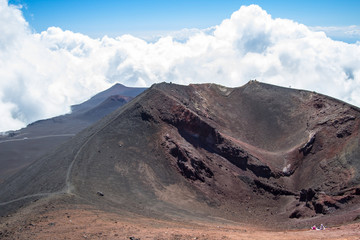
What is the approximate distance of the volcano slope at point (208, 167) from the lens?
29078 millimetres

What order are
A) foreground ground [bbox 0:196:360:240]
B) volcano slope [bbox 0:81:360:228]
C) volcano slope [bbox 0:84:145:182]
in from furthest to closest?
volcano slope [bbox 0:84:145:182] < volcano slope [bbox 0:81:360:228] < foreground ground [bbox 0:196:360:240]

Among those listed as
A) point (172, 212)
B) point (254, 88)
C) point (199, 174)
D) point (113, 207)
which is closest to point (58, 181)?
point (113, 207)

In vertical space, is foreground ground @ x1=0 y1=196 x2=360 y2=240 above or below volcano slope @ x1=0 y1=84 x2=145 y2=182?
below

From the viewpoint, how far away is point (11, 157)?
2650 inches

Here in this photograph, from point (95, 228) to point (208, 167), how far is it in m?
21.2

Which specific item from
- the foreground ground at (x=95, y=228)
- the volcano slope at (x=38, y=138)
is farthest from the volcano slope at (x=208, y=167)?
the volcano slope at (x=38, y=138)

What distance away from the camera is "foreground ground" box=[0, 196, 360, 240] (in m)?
17.9

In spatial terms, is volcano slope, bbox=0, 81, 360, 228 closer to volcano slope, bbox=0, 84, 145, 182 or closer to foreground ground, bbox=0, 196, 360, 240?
foreground ground, bbox=0, 196, 360, 240

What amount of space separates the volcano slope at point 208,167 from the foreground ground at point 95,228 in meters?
2.21

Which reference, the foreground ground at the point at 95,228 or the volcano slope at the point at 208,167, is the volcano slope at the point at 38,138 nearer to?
the volcano slope at the point at 208,167

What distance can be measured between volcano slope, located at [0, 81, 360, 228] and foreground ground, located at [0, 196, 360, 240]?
86.9 inches

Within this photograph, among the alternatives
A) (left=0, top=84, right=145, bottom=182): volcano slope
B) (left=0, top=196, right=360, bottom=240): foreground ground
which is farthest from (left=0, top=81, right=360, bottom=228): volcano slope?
(left=0, top=84, right=145, bottom=182): volcano slope

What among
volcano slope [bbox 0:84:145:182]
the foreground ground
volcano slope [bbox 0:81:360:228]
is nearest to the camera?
the foreground ground

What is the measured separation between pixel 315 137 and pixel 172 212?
2678 centimetres
